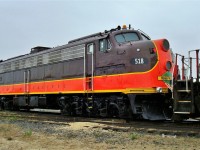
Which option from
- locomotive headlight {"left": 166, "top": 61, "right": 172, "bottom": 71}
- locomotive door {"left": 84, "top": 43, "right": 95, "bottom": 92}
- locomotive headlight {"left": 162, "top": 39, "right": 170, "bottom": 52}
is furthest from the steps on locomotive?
locomotive door {"left": 84, "top": 43, "right": 95, "bottom": 92}

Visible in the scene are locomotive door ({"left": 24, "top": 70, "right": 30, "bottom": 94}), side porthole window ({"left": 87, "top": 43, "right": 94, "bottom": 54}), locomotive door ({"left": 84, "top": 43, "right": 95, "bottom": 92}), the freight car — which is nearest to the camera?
the freight car

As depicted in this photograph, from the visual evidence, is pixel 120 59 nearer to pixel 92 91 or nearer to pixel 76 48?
pixel 92 91

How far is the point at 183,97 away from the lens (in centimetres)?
1012

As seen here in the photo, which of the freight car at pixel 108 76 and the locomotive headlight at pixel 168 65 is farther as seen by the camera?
the locomotive headlight at pixel 168 65

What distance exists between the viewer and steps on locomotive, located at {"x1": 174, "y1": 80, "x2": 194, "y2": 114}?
9.76 metres

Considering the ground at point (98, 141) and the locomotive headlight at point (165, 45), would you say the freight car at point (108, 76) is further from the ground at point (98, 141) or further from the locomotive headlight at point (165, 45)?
the ground at point (98, 141)

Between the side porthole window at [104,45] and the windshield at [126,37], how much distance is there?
48cm

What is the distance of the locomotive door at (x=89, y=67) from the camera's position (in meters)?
14.5

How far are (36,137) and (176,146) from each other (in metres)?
3.99

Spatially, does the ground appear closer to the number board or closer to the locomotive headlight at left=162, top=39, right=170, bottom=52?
the number board

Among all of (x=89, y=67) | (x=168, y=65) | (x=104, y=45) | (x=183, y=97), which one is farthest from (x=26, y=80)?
(x=183, y=97)

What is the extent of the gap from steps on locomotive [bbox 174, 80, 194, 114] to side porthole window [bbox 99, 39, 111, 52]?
4.41 m

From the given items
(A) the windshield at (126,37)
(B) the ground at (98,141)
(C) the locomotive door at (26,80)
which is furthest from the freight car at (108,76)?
(B) the ground at (98,141)

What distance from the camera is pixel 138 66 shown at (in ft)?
40.7
